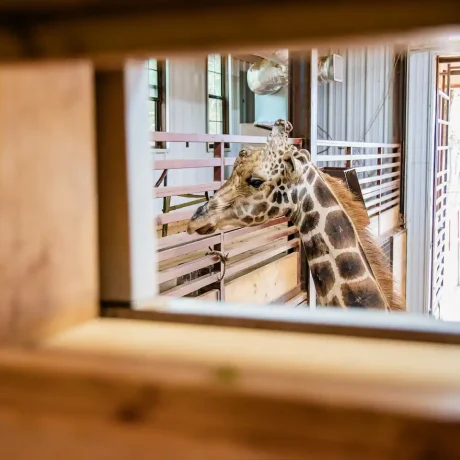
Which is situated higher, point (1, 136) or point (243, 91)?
point (243, 91)

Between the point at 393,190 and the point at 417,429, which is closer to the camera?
the point at 417,429

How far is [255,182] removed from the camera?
338 centimetres

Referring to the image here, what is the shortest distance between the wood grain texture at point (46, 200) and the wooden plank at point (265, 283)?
3281 mm

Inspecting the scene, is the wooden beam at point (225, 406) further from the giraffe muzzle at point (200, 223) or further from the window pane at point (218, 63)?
the window pane at point (218, 63)

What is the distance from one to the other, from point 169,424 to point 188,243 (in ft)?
10.9

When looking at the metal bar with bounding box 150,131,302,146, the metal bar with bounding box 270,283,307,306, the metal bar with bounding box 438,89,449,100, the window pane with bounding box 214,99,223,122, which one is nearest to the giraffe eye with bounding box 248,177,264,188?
the metal bar with bounding box 150,131,302,146

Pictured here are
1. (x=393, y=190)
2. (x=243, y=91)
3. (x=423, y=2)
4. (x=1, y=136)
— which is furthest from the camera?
(x=243, y=91)

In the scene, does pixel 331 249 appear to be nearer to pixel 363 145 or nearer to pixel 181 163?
pixel 181 163

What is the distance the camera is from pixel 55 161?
56cm

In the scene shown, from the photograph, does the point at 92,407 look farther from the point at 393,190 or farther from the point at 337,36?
the point at 393,190

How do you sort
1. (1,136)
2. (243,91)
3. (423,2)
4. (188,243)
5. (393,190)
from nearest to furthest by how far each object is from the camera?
1. (423,2)
2. (1,136)
3. (188,243)
4. (393,190)
5. (243,91)

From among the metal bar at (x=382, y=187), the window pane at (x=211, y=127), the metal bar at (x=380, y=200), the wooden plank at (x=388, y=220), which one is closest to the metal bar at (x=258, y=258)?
the metal bar at (x=382, y=187)

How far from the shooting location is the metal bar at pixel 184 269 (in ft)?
10.7

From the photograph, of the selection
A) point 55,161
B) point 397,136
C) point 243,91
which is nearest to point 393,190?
point 397,136
